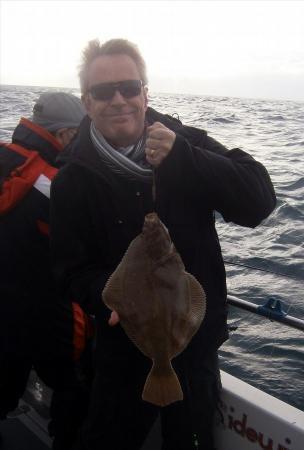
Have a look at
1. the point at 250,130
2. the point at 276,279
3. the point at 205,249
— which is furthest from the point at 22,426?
the point at 250,130

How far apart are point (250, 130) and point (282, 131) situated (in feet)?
5.14

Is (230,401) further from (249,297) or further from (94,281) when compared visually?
(249,297)

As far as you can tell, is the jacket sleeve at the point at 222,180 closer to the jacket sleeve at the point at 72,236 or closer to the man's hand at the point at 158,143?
the man's hand at the point at 158,143

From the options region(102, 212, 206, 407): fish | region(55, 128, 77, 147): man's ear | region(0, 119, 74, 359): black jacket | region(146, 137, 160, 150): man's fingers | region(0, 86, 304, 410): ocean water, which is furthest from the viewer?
region(0, 86, 304, 410): ocean water

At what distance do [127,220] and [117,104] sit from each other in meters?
0.63

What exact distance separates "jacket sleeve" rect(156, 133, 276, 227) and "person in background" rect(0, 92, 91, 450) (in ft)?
3.14

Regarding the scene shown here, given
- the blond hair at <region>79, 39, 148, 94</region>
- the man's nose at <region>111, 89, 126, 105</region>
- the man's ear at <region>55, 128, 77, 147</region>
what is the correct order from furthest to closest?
1. the man's ear at <region>55, 128, 77, 147</region>
2. the blond hair at <region>79, 39, 148, 94</region>
3. the man's nose at <region>111, 89, 126, 105</region>

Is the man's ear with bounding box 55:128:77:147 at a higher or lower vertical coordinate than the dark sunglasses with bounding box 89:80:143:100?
lower

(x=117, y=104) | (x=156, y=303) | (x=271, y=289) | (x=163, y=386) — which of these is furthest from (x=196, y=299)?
(x=271, y=289)

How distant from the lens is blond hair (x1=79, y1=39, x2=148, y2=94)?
106 inches

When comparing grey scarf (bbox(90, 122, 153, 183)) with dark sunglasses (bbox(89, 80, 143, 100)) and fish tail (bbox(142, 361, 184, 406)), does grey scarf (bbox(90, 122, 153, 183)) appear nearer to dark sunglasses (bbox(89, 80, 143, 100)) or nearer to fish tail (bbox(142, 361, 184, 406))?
dark sunglasses (bbox(89, 80, 143, 100))

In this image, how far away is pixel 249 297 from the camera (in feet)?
21.0

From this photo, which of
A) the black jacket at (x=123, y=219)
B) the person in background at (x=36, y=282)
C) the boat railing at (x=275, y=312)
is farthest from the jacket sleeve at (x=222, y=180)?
the person in background at (x=36, y=282)

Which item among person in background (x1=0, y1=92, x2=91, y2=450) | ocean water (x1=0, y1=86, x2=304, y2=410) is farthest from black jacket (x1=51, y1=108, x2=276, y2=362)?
ocean water (x1=0, y1=86, x2=304, y2=410)
